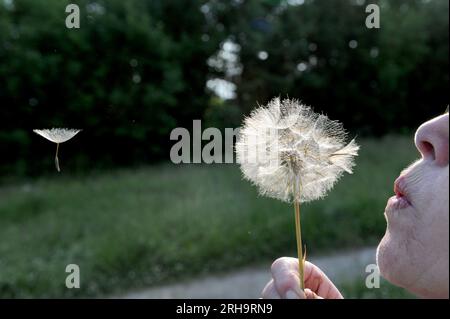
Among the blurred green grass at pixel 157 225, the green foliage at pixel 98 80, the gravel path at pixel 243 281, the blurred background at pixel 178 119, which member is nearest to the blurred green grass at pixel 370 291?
the blurred background at pixel 178 119

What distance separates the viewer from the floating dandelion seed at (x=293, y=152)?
3.06ft

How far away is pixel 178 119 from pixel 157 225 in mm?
2683

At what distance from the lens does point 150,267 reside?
488 cm

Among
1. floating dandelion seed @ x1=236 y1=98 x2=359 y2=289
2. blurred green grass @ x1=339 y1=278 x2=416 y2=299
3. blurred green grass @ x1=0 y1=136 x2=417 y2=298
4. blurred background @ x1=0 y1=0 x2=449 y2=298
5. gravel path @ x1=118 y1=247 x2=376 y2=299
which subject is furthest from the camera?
blurred background @ x1=0 y1=0 x2=449 y2=298

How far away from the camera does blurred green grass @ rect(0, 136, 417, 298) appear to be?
4.83 meters

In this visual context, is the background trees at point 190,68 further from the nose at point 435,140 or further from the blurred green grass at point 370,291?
the nose at point 435,140

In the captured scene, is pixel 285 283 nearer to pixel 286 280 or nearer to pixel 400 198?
pixel 286 280

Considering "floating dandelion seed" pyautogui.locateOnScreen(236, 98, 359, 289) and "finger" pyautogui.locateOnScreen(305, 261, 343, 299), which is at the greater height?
"floating dandelion seed" pyautogui.locateOnScreen(236, 98, 359, 289)

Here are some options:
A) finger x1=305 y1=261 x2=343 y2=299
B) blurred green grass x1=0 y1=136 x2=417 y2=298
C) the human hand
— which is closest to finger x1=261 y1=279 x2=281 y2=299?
the human hand

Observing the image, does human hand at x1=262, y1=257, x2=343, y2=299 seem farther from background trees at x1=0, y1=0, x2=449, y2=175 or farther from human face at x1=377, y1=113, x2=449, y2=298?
background trees at x1=0, y1=0, x2=449, y2=175

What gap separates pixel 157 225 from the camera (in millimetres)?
5461

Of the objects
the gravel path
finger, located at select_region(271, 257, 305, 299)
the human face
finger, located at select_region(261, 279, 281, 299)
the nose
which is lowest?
the gravel path

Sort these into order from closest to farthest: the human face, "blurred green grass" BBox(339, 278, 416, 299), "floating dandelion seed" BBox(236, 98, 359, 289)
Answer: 1. the human face
2. "floating dandelion seed" BBox(236, 98, 359, 289)
3. "blurred green grass" BBox(339, 278, 416, 299)
